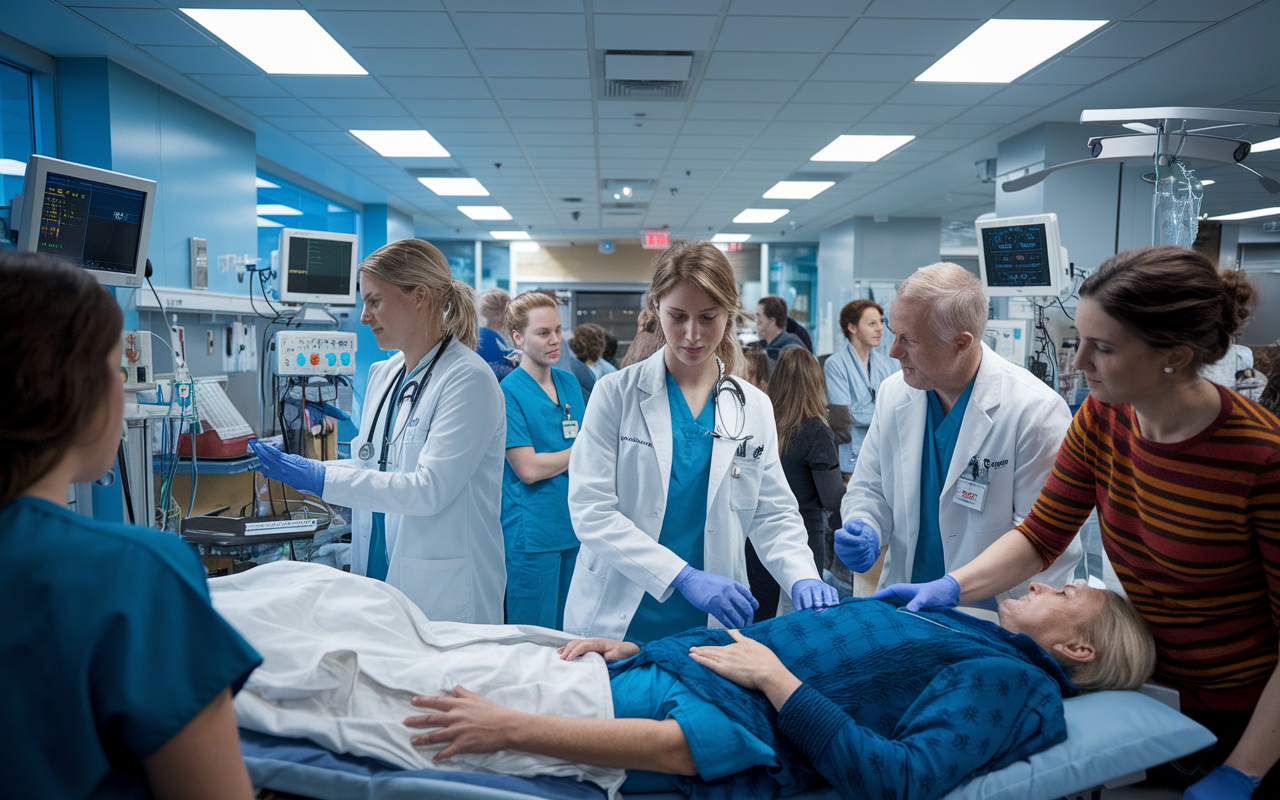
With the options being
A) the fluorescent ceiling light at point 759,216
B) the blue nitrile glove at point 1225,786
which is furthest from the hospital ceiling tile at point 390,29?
the fluorescent ceiling light at point 759,216

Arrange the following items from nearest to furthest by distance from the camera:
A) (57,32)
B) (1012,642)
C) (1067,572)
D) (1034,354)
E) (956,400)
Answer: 1. (1012,642)
2. (1067,572)
3. (956,400)
4. (57,32)
5. (1034,354)

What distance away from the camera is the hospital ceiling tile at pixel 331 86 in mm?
4168

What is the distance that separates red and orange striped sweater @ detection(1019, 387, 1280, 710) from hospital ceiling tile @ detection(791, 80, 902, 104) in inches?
134

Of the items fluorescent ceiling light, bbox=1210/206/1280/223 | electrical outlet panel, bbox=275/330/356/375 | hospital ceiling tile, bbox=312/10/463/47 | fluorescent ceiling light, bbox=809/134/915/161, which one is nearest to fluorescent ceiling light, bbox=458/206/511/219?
fluorescent ceiling light, bbox=809/134/915/161

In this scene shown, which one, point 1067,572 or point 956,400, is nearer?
point 1067,572

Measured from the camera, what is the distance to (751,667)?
4.14ft

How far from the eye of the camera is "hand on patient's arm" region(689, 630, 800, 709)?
1.22 m

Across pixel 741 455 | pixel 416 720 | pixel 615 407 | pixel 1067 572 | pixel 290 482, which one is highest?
pixel 615 407

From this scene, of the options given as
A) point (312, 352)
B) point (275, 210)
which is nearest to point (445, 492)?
point (312, 352)

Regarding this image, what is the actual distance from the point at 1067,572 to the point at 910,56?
122 inches

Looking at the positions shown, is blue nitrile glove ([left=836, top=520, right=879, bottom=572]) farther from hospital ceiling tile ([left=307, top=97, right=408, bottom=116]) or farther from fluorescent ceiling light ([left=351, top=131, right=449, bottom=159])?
fluorescent ceiling light ([left=351, top=131, right=449, bottom=159])

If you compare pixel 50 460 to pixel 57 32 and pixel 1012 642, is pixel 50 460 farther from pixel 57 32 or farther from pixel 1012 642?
pixel 57 32

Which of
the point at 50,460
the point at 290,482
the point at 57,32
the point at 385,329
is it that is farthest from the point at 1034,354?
the point at 57,32

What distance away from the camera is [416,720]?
1.16 metres
